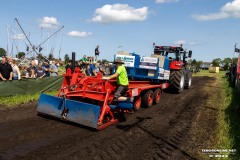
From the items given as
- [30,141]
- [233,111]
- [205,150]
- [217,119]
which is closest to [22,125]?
[30,141]

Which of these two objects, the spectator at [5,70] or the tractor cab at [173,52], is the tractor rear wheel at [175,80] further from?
the spectator at [5,70]

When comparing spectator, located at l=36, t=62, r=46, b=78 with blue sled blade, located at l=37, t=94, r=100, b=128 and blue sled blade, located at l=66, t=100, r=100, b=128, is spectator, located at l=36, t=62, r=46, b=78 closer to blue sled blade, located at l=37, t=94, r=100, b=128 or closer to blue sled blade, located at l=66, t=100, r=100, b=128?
blue sled blade, located at l=37, t=94, r=100, b=128

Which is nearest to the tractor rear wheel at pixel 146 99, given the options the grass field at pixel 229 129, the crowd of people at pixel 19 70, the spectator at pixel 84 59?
the grass field at pixel 229 129

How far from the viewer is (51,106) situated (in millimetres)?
7324

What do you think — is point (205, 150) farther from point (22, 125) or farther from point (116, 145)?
point (22, 125)

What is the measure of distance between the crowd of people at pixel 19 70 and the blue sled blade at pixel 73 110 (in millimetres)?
4119

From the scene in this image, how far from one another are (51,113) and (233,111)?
19.3 ft

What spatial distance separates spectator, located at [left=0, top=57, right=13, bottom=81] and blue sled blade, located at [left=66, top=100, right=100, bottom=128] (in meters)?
4.99

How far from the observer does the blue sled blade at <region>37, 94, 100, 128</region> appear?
21.5 ft

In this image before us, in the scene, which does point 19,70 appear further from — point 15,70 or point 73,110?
point 73,110

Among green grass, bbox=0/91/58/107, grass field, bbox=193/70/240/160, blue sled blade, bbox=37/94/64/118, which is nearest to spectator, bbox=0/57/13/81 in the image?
green grass, bbox=0/91/58/107

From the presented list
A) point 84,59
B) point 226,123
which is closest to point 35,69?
point 84,59

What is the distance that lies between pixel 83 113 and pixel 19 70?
291 inches

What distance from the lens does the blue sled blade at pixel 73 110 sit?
21.5 feet
